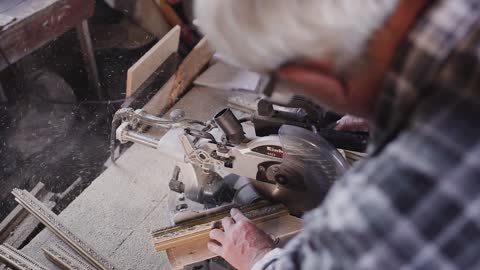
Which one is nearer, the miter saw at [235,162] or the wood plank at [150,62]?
the miter saw at [235,162]

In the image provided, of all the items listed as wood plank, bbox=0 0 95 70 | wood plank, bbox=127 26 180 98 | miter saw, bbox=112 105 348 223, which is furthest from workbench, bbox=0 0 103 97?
miter saw, bbox=112 105 348 223

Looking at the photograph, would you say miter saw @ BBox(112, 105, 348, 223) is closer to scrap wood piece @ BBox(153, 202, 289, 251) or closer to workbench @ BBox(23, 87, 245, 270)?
scrap wood piece @ BBox(153, 202, 289, 251)

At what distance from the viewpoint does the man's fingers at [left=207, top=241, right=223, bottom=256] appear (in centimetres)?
129

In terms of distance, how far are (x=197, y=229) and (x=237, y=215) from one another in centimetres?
15

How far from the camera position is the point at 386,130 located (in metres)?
0.56

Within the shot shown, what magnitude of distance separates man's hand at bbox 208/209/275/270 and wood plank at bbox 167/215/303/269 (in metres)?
0.11

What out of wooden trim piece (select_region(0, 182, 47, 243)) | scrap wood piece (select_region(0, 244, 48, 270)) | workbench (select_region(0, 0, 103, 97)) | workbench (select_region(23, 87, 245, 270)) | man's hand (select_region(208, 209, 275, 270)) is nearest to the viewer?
man's hand (select_region(208, 209, 275, 270))

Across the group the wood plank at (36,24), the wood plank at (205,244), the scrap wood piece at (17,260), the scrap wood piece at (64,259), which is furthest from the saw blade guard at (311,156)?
the wood plank at (36,24)

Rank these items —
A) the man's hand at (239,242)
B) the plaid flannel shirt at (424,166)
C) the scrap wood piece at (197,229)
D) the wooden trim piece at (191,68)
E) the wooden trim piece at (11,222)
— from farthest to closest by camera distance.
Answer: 1. the wooden trim piece at (191,68)
2. the wooden trim piece at (11,222)
3. the scrap wood piece at (197,229)
4. the man's hand at (239,242)
5. the plaid flannel shirt at (424,166)

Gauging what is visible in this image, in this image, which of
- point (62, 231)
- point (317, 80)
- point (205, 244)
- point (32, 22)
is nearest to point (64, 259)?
point (62, 231)

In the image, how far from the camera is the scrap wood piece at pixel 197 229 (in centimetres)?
139

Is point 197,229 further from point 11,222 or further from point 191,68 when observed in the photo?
point 191,68

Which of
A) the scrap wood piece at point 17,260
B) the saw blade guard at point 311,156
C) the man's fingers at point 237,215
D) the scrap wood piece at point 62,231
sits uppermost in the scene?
the saw blade guard at point 311,156

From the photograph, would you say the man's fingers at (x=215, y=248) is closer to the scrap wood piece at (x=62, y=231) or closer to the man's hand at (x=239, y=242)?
the man's hand at (x=239, y=242)
